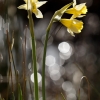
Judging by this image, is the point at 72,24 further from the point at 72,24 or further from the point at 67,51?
the point at 67,51

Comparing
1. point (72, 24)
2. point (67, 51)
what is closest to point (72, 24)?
point (72, 24)

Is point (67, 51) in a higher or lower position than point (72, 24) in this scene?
lower

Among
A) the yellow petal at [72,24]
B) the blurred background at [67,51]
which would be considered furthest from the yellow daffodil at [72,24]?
the blurred background at [67,51]

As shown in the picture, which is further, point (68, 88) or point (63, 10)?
point (68, 88)

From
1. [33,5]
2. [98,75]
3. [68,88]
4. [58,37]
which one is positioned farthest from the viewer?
[58,37]

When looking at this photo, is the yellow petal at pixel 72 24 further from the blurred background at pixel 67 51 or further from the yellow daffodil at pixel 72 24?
the blurred background at pixel 67 51

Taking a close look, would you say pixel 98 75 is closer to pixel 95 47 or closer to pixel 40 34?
pixel 95 47

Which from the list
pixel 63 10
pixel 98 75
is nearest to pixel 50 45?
pixel 98 75

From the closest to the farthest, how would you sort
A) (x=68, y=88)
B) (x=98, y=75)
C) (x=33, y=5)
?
(x=33, y=5), (x=98, y=75), (x=68, y=88)

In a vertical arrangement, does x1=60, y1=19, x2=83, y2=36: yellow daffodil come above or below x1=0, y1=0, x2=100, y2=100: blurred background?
above

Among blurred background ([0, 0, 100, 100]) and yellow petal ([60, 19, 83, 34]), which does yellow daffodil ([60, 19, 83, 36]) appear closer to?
yellow petal ([60, 19, 83, 34])

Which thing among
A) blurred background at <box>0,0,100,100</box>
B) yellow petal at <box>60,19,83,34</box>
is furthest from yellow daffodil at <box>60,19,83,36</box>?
blurred background at <box>0,0,100,100</box>
